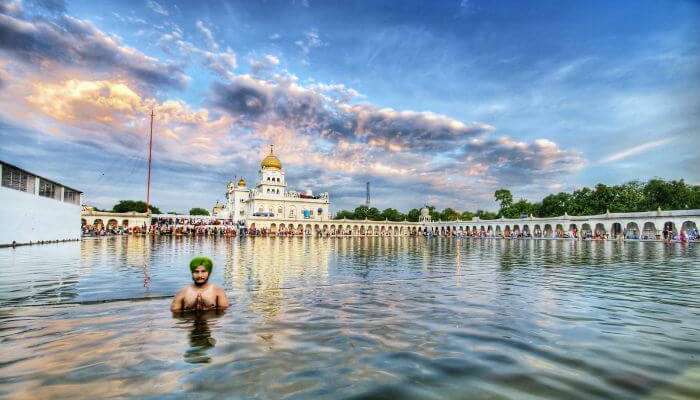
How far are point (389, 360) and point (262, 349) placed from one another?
1.76m

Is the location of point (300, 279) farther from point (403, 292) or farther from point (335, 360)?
point (335, 360)

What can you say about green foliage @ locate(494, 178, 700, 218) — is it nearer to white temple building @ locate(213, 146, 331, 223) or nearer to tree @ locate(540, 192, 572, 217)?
tree @ locate(540, 192, 572, 217)

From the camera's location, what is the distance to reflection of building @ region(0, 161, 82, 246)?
26562mm

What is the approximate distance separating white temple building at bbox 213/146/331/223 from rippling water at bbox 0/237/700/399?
85836 millimetres

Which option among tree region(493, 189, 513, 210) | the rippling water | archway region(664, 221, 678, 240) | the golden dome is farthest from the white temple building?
the rippling water

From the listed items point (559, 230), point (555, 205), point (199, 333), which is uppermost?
point (555, 205)

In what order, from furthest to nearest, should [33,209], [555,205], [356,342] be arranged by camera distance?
1. [555,205]
2. [33,209]
3. [356,342]

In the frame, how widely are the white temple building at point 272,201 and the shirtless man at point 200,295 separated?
86.4m

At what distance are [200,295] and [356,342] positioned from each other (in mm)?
3703

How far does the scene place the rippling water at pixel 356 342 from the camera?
13.3 ft

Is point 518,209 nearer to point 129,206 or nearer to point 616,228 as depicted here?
point 616,228

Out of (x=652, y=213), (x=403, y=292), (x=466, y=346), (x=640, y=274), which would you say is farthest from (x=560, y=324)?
(x=652, y=213)

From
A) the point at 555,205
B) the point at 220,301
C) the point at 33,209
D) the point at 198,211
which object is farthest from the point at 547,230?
the point at 198,211

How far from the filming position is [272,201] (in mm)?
99688
